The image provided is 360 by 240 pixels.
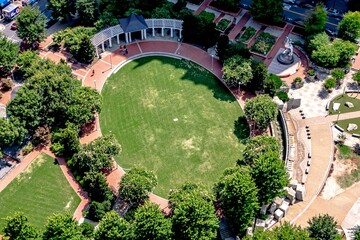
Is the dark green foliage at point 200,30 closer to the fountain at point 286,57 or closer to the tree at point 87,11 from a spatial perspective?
the fountain at point 286,57

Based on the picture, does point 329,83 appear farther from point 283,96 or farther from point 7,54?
point 7,54

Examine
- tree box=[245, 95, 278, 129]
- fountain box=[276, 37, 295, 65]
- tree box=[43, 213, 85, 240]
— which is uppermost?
fountain box=[276, 37, 295, 65]

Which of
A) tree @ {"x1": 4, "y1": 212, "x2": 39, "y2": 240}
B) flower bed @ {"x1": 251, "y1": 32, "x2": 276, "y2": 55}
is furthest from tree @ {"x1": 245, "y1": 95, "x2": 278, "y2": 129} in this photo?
tree @ {"x1": 4, "y1": 212, "x2": 39, "y2": 240}

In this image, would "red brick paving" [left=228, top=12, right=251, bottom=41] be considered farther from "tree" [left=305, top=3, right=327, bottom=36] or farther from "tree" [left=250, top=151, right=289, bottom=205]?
"tree" [left=250, top=151, right=289, bottom=205]

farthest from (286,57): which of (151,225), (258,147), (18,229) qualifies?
(18,229)

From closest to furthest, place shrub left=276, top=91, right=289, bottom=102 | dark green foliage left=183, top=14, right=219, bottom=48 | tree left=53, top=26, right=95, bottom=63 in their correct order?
shrub left=276, top=91, right=289, bottom=102 < tree left=53, top=26, right=95, bottom=63 < dark green foliage left=183, top=14, right=219, bottom=48

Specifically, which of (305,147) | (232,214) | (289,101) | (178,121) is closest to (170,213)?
(232,214)
